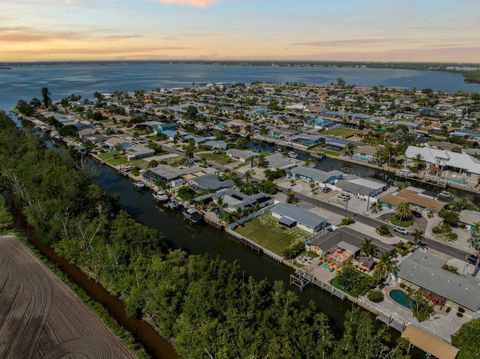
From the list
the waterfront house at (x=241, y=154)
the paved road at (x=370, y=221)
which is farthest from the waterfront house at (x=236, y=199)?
the waterfront house at (x=241, y=154)

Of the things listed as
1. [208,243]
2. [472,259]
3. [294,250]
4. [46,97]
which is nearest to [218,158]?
[208,243]

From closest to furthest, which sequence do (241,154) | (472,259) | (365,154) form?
(472,259) → (241,154) → (365,154)

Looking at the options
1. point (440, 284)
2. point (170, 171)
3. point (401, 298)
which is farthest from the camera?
point (170, 171)

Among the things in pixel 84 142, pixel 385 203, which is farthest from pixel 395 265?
pixel 84 142

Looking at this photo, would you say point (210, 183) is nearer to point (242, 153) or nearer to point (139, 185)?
point (139, 185)

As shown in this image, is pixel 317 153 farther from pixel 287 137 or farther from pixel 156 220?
pixel 156 220

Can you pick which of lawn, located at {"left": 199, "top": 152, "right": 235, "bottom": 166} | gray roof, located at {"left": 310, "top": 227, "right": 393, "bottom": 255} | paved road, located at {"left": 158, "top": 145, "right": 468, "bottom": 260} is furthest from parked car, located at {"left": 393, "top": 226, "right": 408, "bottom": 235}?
lawn, located at {"left": 199, "top": 152, "right": 235, "bottom": 166}

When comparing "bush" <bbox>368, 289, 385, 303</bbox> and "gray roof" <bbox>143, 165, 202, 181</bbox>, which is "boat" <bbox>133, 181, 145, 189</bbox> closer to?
"gray roof" <bbox>143, 165, 202, 181</bbox>

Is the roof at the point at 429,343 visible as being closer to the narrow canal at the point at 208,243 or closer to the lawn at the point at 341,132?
the narrow canal at the point at 208,243
